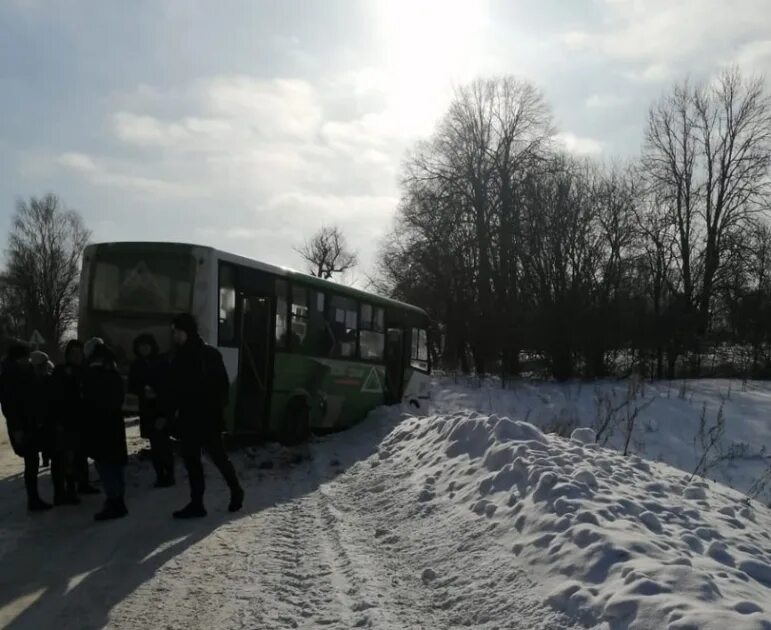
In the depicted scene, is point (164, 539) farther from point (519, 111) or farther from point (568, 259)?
point (519, 111)

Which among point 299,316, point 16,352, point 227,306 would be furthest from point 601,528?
point 299,316

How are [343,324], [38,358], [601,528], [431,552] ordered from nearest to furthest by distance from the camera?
[601,528], [431,552], [38,358], [343,324]

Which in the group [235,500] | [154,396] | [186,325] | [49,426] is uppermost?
[186,325]

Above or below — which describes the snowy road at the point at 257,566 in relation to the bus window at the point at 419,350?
below

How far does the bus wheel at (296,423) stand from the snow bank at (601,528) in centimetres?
328

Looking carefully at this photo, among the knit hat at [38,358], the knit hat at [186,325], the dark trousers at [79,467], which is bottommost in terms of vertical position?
the dark trousers at [79,467]

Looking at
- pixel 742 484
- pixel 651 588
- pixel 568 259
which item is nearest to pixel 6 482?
pixel 651 588

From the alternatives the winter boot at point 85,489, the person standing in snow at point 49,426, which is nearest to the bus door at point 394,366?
the winter boot at point 85,489

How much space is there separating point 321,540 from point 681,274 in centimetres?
3544

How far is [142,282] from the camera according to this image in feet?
35.1

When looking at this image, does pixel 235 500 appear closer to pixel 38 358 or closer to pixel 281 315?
pixel 38 358

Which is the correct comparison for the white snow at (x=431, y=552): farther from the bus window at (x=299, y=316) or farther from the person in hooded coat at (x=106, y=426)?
the bus window at (x=299, y=316)

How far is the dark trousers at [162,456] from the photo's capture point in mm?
8875

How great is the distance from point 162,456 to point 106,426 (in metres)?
1.86
